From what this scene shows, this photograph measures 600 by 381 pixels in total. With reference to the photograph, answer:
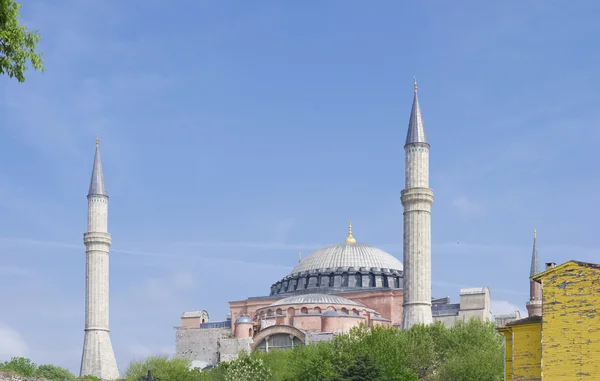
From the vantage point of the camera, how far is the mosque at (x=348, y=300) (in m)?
62.9

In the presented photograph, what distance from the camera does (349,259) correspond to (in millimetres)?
81000

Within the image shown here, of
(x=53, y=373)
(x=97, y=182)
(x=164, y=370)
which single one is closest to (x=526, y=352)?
(x=164, y=370)

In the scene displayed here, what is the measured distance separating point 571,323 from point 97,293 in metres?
48.7

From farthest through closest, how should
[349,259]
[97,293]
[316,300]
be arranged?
[349,259], [97,293], [316,300]

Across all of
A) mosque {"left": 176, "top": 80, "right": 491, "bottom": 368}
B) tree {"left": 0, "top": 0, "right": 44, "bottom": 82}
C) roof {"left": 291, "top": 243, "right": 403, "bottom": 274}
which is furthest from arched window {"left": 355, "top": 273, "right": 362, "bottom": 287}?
tree {"left": 0, "top": 0, "right": 44, "bottom": 82}

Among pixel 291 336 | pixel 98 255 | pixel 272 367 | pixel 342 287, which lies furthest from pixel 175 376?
pixel 342 287

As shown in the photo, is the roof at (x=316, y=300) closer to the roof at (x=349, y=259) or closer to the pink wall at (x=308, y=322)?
the pink wall at (x=308, y=322)

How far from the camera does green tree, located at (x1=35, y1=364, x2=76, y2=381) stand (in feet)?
201

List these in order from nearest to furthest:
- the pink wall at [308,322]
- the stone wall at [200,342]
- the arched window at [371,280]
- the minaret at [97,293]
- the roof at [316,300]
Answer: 1. the pink wall at [308,322]
2. the minaret at [97,293]
3. the roof at [316,300]
4. the stone wall at [200,342]
5. the arched window at [371,280]

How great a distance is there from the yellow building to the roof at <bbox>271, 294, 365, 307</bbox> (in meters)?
41.8

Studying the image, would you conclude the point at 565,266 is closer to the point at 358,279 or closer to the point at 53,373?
the point at 53,373

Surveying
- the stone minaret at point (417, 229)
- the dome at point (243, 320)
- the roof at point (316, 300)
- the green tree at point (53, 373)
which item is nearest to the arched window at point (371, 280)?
the roof at point (316, 300)

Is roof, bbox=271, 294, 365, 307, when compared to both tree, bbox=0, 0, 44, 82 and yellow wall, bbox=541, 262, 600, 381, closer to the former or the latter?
yellow wall, bbox=541, 262, 600, 381

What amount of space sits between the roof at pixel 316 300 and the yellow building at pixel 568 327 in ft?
137
